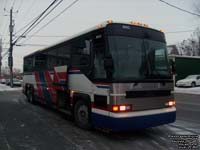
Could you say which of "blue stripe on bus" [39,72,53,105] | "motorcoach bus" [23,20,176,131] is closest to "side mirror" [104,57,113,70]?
"motorcoach bus" [23,20,176,131]

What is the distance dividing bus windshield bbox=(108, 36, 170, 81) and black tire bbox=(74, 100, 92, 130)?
5.53ft

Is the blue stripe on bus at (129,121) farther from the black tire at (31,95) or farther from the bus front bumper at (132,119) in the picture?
the black tire at (31,95)

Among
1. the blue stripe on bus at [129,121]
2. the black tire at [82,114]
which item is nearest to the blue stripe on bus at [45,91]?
the black tire at [82,114]

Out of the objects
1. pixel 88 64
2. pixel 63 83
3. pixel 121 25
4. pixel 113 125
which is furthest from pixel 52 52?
pixel 113 125

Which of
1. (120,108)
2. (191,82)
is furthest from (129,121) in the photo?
(191,82)

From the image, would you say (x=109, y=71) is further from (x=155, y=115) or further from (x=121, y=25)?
(x=155, y=115)

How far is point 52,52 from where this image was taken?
407 inches

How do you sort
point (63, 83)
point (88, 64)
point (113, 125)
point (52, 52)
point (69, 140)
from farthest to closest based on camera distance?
point (52, 52), point (63, 83), point (88, 64), point (69, 140), point (113, 125)

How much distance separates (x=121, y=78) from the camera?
593 cm

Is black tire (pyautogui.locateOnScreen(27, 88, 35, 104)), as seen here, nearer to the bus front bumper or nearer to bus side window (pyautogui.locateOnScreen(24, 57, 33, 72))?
bus side window (pyautogui.locateOnScreen(24, 57, 33, 72))

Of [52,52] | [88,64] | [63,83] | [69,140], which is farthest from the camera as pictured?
[52,52]

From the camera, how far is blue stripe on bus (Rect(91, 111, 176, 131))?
5859 millimetres

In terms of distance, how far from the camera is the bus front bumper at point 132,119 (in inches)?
231

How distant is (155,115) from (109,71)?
1.72 meters
